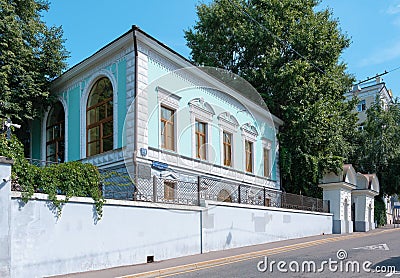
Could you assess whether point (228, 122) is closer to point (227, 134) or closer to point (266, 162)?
point (227, 134)

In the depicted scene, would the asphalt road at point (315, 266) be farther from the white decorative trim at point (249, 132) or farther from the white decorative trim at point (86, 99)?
the white decorative trim at point (249, 132)

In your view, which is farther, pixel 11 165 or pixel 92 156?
pixel 92 156

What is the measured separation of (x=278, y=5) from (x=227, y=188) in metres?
17.4

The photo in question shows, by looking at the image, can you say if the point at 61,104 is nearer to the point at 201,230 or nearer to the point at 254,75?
the point at 201,230

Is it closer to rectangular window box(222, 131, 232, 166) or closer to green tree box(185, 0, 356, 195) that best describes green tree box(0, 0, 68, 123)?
rectangular window box(222, 131, 232, 166)

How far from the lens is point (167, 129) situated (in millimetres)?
19469

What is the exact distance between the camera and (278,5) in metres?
30.9

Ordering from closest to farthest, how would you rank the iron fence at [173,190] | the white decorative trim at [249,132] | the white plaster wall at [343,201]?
1. the iron fence at [173,190]
2. the white decorative trim at [249,132]
3. the white plaster wall at [343,201]

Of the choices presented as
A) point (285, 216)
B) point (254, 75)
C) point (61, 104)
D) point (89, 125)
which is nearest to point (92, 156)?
point (89, 125)

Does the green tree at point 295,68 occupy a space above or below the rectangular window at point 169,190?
above

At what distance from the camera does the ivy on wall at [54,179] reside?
10.7m

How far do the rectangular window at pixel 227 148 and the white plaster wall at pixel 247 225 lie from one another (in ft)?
13.5
